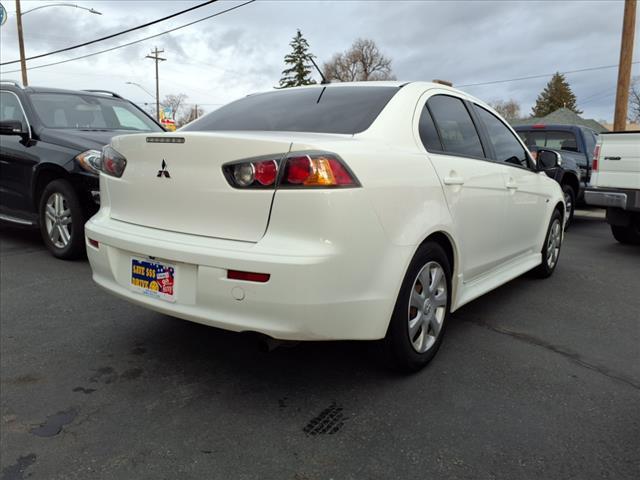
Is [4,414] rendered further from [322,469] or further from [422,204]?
[422,204]

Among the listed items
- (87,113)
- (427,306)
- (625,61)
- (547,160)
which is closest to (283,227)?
(427,306)

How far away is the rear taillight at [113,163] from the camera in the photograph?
9.54 feet

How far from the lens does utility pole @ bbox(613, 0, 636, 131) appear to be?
1240 centimetres

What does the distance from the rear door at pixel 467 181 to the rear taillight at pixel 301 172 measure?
83cm

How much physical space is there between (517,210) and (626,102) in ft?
36.2

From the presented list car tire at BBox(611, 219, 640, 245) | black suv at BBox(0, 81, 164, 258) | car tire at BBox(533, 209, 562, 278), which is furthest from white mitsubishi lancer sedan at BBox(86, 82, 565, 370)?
car tire at BBox(611, 219, 640, 245)

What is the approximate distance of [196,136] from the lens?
2.52m

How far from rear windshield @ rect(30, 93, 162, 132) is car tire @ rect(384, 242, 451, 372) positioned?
4.53 m

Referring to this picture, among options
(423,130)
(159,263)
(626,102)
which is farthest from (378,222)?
(626,102)

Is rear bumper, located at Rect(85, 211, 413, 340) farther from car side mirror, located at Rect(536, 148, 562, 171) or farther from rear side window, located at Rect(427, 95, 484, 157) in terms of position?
car side mirror, located at Rect(536, 148, 562, 171)

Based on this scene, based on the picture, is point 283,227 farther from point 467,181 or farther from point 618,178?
point 618,178

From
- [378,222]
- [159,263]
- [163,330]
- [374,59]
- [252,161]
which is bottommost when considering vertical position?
[163,330]

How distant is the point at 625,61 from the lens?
1260 cm

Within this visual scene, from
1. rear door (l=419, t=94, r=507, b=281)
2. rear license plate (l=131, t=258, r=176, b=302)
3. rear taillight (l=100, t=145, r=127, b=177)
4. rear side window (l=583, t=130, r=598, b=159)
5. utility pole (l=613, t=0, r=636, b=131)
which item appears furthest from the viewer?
utility pole (l=613, t=0, r=636, b=131)
